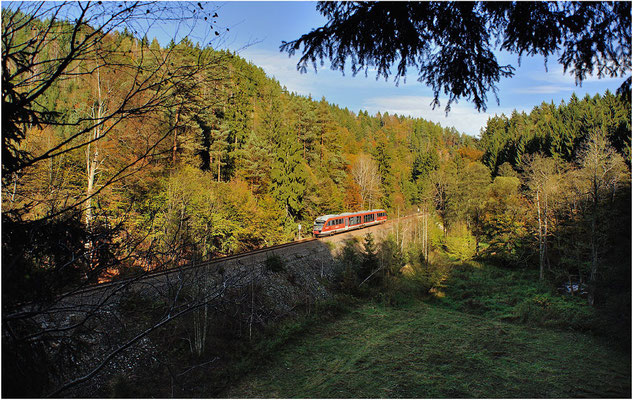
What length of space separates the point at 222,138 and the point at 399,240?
18.3 metres

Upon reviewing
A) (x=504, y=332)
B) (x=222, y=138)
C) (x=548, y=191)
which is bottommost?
(x=504, y=332)

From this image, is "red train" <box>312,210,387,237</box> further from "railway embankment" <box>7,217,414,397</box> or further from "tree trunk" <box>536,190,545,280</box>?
"tree trunk" <box>536,190,545,280</box>

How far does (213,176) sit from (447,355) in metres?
22.8

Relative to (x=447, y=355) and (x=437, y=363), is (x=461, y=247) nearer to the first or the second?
(x=447, y=355)

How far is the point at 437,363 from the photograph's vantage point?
11328 millimetres

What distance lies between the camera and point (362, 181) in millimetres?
42188

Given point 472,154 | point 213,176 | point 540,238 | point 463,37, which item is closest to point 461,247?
point 540,238

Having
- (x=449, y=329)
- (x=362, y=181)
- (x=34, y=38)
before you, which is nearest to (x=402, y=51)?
(x=34, y=38)

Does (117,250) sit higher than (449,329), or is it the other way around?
(117,250)

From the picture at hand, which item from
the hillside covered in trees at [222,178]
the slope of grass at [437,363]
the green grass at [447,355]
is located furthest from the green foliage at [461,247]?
the slope of grass at [437,363]

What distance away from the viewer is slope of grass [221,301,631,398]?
362 inches

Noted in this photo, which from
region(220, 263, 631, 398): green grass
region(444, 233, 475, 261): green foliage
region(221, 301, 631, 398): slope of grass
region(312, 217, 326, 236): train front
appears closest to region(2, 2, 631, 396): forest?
region(444, 233, 475, 261): green foliage

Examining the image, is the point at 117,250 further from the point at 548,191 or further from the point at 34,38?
the point at 548,191

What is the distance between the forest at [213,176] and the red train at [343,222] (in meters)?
2.72
